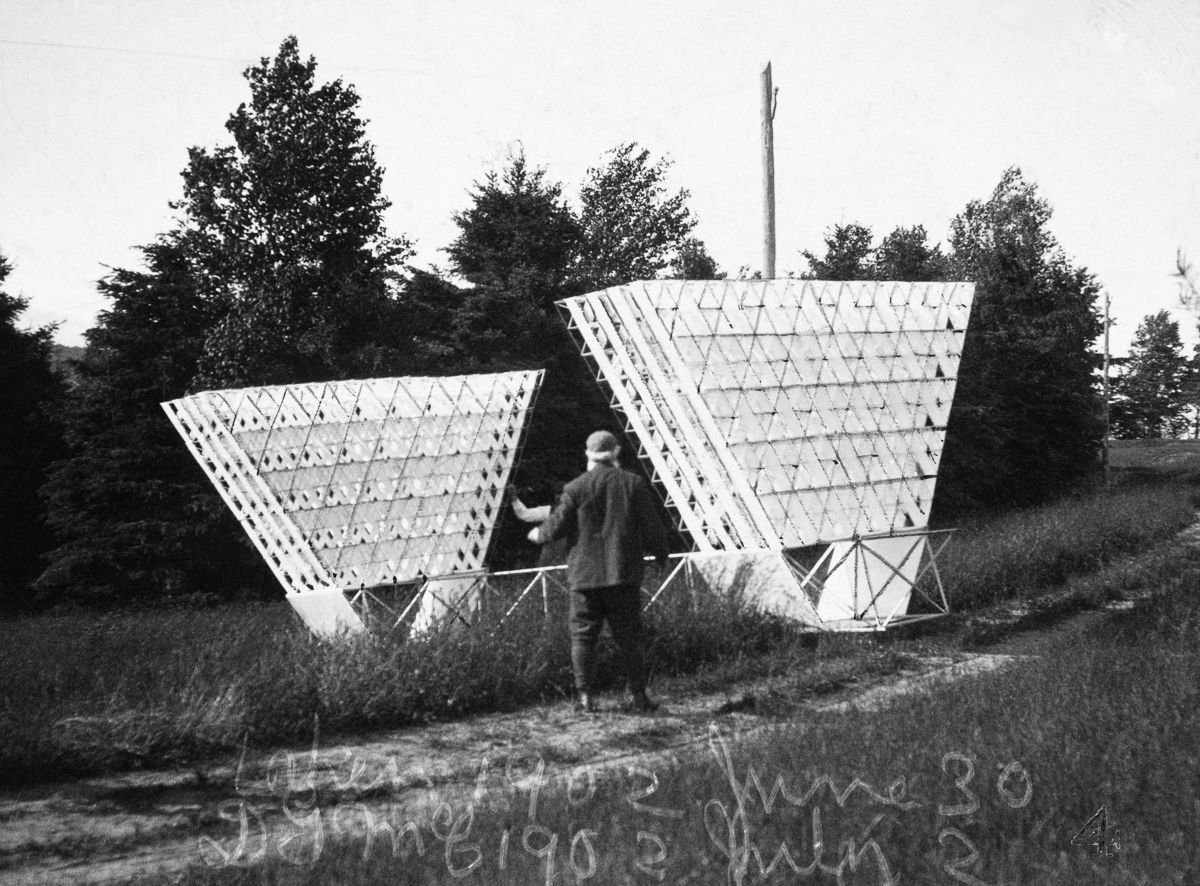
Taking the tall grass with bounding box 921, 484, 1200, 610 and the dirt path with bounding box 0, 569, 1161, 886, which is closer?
the dirt path with bounding box 0, 569, 1161, 886

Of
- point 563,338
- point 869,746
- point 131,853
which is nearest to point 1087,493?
point 563,338

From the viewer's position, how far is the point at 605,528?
8.20 m

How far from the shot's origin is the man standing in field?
816cm

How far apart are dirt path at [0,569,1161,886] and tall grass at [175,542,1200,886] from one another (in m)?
Answer: 0.45

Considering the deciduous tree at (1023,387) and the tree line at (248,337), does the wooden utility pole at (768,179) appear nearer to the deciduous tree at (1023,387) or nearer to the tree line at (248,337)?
the tree line at (248,337)

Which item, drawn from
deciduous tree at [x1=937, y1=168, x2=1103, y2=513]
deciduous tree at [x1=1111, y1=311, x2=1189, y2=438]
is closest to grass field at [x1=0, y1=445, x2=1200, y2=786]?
deciduous tree at [x1=937, y1=168, x2=1103, y2=513]

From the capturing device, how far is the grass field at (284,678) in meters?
7.22

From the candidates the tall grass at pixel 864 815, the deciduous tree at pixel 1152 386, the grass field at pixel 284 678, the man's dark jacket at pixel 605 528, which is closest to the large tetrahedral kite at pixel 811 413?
the grass field at pixel 284 678

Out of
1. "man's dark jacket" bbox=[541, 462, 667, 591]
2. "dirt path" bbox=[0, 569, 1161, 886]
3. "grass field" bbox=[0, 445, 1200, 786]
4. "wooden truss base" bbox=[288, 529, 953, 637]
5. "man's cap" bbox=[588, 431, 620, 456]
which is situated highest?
"man's cap" bbox=[588, 431, 620, 456]

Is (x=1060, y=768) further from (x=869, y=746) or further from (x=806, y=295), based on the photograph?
(x=806, y=295)

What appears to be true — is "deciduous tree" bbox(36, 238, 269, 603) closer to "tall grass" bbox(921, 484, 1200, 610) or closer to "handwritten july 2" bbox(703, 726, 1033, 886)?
"tall grass" bbox(921, 484, 1200, 610)

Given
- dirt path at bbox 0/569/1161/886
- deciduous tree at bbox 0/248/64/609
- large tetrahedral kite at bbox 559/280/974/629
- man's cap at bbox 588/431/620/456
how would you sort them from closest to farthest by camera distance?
1. dirt path at bbox 0/569/1161/886
2. man's cap at bbox 588/431/620/456
3. large tetrahedral kite at bbox 559/280/974/629
4. deciduous tree at bbox 0/248/64/609

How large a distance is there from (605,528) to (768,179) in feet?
29.1

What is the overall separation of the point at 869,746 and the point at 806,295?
6694 mm
